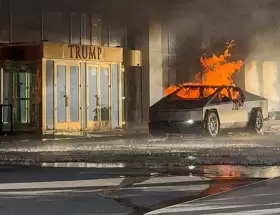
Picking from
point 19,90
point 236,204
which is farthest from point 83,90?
point 236,204

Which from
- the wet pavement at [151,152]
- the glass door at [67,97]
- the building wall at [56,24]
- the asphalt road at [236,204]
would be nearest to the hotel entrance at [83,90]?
the glass door at [67,97]

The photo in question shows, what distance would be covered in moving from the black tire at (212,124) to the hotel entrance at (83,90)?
4805 millimetres

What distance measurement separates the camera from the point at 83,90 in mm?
19203

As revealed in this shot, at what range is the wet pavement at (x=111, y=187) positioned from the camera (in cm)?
617

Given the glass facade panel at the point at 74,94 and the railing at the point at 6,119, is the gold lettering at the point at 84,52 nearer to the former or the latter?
the glass facade panel at the point at 74,94

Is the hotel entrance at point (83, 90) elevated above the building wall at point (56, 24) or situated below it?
below

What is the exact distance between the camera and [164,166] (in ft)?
30.3

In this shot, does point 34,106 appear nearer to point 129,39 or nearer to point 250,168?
point 129,39

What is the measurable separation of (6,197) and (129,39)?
49.4 feet

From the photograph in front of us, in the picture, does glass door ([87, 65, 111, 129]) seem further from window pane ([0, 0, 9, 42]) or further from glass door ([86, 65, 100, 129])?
window pane ([0, 0, 9, 42])

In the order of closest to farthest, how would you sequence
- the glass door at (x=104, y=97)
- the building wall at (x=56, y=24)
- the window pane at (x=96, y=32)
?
the building wall at (x=56, y=24)
the glass door at (x=104, y=97)
the window pane at (x=96, y=32)

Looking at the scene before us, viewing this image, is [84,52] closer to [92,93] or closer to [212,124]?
[92,93]

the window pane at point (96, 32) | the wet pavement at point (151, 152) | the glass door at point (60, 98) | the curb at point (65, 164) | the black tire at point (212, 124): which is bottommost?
the curb at point (65, 164)

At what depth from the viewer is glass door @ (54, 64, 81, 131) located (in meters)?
18.4
